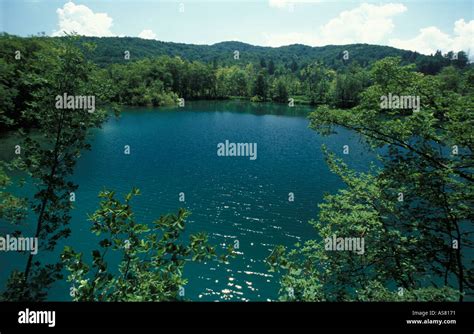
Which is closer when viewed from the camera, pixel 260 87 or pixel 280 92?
pixel 280 92

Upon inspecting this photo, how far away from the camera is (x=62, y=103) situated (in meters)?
7.83

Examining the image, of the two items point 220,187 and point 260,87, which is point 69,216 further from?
point 260,87

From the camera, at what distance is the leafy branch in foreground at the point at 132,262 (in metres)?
5.10

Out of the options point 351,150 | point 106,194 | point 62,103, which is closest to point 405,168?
point 106,194

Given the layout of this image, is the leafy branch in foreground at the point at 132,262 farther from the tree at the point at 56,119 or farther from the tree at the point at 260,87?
the tree at the point at 260,87

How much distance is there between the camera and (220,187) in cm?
3012

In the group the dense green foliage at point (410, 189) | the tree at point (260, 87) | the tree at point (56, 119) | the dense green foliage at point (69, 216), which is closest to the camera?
the dense green foliage at point (69, 216)

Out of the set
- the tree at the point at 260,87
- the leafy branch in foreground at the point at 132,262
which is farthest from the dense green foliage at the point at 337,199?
the tree at the point at 260,87

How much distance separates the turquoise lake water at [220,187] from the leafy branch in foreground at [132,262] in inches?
64.6

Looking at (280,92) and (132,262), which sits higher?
(280,92)

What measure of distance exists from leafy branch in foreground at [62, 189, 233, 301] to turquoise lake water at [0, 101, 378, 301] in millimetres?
1640

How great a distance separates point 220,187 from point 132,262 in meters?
24.2

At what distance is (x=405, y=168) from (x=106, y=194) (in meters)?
8.52

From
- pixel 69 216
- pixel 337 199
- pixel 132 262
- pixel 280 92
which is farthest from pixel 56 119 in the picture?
pixel 280 92
